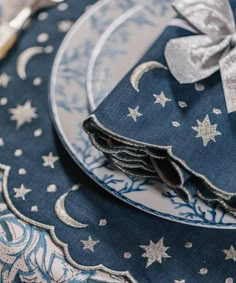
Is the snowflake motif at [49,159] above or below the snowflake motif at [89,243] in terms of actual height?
above

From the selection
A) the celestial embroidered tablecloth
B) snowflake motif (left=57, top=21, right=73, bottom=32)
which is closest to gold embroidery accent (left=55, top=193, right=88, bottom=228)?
the celestial embroidered tablecloth

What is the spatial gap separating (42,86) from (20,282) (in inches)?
9.1

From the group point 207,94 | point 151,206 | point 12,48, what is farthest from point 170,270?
point 12,48

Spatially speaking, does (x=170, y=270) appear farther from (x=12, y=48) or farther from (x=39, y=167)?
(x=12, y=48)

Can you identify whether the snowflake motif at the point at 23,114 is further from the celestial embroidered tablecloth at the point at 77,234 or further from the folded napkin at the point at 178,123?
the folded napkin at the point at 178,123

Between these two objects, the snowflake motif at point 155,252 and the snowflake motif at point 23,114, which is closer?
the snowflake motif at point 155,252

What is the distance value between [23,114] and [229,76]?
0.23m

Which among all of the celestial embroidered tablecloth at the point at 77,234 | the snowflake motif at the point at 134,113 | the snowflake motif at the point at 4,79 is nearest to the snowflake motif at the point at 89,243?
the celestial embroidered tablecloth at the point at 77,234

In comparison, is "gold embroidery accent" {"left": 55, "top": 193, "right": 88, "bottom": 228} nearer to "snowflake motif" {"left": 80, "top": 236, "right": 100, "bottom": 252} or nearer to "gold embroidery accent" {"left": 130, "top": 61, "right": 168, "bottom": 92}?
"snowflake motif" {"left": 80, "top": 236, "right": 100, "bottom": 252}

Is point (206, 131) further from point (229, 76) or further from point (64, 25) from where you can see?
point (64, 25)

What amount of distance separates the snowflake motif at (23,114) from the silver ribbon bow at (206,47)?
170 mm

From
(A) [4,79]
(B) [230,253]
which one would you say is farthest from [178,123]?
(A) [4,79]

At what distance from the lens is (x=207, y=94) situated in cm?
61

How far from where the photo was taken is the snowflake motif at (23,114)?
2.29ft
